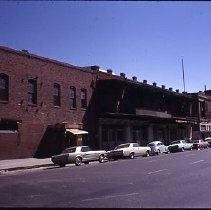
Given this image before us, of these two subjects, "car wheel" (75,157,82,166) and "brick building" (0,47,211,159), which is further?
"brick building" (0,47,211,159)

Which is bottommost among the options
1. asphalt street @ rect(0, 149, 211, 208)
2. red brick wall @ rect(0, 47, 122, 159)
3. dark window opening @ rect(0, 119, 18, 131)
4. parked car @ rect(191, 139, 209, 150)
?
asphalt street @ rect(0, 149, 211, 208)

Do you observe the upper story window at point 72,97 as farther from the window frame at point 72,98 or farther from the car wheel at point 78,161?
the car wheel at point 78,161

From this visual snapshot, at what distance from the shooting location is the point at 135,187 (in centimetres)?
1452

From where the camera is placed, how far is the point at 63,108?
40.2 metres

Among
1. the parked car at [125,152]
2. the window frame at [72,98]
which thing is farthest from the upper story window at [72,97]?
the parked car at [125,152]

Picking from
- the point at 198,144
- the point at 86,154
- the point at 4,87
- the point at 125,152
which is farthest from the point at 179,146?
the point at 4,87

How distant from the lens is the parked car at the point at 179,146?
5031 cm

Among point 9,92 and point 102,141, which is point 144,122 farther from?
point 9,92

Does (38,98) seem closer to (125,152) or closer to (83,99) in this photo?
(83,99)

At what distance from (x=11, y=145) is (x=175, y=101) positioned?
41.5 meters

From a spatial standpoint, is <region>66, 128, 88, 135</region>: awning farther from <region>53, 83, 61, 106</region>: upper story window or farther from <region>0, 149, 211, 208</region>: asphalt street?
<region>0, 149, 211, 208</region>: asphalt street

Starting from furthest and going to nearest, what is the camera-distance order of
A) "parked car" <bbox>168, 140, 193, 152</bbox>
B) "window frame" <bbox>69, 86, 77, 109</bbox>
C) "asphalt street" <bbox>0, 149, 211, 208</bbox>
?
"parked car" <bbox>168, 140, 193, 152</bbox> → "window frame" <bbox>69, 86, 77, 109</bbox> → "asphalt street" <bbox>0, 149, 211, 208</bbox>

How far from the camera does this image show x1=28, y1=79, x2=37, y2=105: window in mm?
36341

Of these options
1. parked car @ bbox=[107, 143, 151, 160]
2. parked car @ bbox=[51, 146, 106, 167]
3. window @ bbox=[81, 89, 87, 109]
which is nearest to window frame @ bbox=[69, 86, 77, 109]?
window @ bbox=[81, 89, 87, 109]
